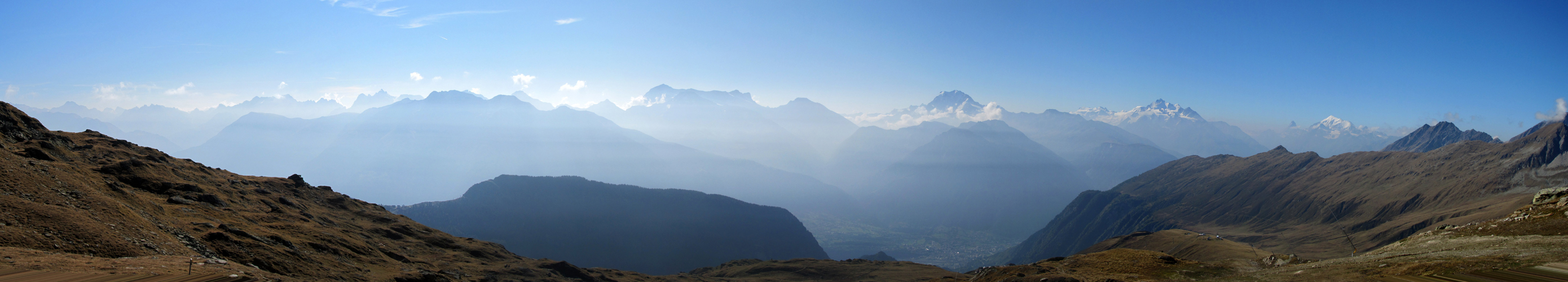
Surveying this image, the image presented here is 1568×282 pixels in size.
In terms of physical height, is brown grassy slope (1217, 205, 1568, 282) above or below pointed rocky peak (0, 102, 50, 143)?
below

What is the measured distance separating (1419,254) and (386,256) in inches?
2403

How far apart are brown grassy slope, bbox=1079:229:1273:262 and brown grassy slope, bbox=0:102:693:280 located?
67.6 meters

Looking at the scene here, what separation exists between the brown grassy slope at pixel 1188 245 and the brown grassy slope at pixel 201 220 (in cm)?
6760

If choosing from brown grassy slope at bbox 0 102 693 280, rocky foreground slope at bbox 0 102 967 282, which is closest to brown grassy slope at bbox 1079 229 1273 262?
rocky foreground slope at bbox 0 102 967 282

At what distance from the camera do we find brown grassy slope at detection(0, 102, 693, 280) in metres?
20.2

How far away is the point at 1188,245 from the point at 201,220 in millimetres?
116919

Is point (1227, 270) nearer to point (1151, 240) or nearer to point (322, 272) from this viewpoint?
point (322, 272)

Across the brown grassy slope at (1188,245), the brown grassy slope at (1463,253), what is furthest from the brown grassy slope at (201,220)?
the brown grassy slope at (1188,245)

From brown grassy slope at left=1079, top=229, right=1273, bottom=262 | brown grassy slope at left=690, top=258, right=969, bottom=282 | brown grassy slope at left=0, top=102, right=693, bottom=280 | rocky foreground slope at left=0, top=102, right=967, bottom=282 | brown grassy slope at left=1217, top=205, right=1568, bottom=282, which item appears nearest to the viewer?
rocky foreground slope at left=0, top=102, right=967, bottom=282

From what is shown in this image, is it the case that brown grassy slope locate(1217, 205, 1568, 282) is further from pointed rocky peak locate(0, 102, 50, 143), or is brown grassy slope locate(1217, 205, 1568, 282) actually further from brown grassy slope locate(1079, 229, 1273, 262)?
pointed rocky peak locate(0, 102, 50, 143)

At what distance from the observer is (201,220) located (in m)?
30.7

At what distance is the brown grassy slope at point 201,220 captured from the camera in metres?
20.2

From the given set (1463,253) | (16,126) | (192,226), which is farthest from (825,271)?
(16,126)

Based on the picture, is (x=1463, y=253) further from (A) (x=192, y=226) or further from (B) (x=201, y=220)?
(B) (x=201, y=220)
